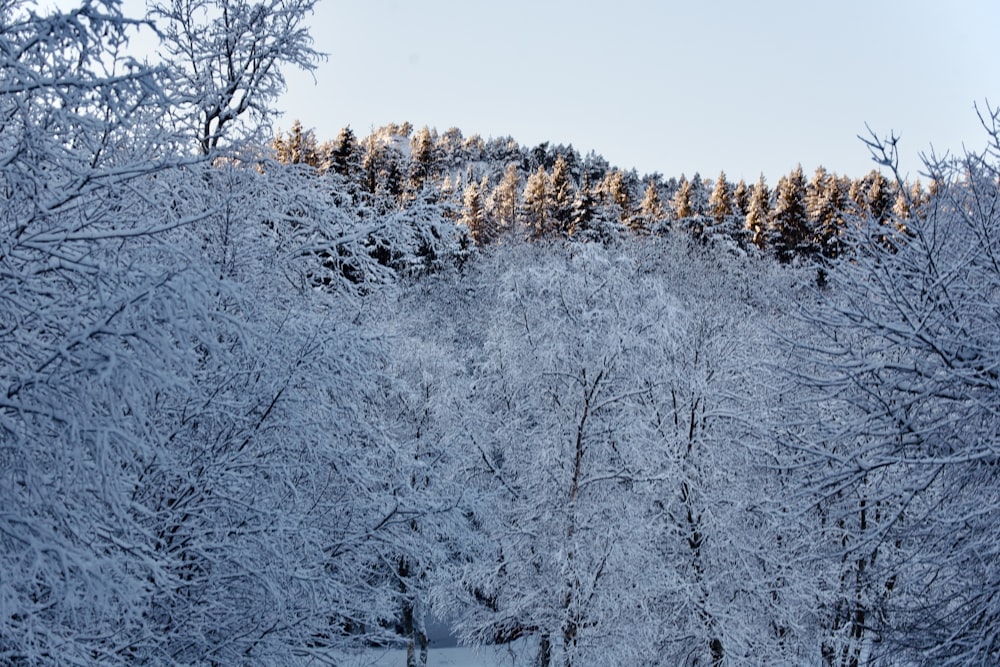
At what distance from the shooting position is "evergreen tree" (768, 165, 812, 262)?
2245 inches

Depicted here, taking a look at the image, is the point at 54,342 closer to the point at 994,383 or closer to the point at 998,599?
the point at 994,383

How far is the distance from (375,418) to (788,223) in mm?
54293

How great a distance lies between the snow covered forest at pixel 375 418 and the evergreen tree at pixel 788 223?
41.1 m

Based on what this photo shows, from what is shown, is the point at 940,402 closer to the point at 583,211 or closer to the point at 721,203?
the point at 583,211

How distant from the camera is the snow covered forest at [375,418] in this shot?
11.8 feet

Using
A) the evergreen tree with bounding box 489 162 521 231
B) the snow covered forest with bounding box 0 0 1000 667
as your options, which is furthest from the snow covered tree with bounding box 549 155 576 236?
the snow covered forest with bounding box 0 0 1000 667

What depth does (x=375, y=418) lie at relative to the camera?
36.6 ft

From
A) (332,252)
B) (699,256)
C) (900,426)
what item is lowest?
(900,426)

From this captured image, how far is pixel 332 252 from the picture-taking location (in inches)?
325

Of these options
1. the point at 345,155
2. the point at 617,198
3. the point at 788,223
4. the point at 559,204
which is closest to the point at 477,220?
the point at 559,204

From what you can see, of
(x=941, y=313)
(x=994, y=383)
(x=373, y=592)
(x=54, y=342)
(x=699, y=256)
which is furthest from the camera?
(x=699, y=256)

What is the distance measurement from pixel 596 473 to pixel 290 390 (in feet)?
24.5

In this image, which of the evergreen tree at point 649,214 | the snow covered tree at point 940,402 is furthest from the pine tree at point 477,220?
the snow covered tree at point 940,402

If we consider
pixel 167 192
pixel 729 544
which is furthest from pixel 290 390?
pixel 729 544
